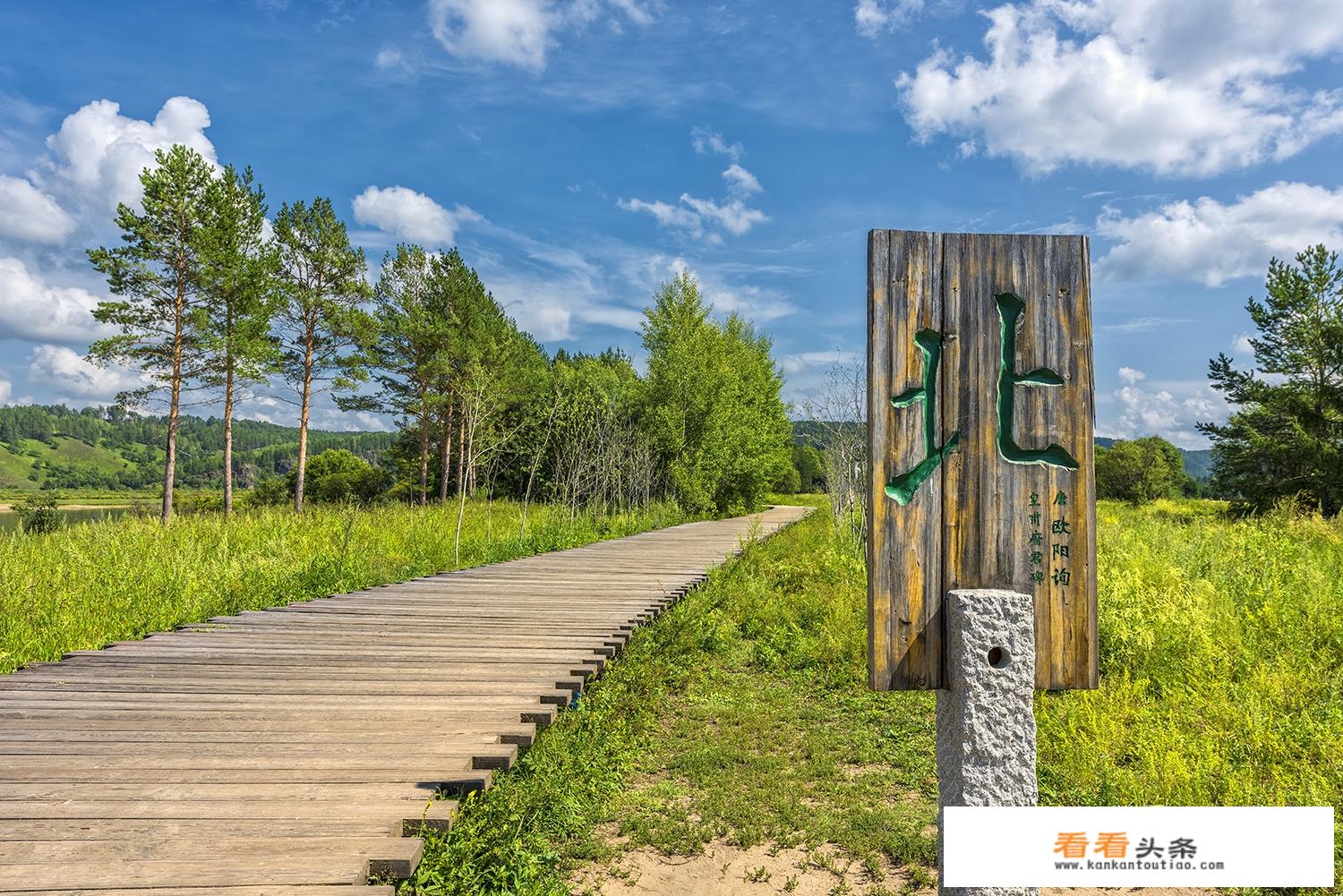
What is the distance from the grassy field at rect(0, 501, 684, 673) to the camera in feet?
20.2

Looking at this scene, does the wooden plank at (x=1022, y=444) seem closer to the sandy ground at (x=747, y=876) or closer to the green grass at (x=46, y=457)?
the sandy ground at (x=747, y=876)

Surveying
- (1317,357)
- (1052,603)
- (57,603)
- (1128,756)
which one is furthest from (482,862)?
(1317,357)

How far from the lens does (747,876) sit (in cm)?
334

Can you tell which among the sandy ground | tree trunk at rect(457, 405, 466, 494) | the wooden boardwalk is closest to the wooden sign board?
the sandy ground

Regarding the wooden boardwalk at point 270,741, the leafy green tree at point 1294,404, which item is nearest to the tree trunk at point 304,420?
the wooden boardwalk at point 270,741

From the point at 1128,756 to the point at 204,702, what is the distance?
5510mm

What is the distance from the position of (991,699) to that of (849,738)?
301 cm

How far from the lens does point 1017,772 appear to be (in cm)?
242

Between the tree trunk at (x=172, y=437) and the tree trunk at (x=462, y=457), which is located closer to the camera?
the tree trunk at (x=462, y=457)

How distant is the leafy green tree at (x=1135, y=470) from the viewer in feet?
167

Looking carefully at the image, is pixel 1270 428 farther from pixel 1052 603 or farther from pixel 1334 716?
pixel 1052 603

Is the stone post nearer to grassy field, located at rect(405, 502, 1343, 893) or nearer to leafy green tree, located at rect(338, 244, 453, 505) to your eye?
grassy field, located at rect(405, 502, 1343, 893)

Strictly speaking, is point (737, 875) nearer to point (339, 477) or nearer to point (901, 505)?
point (901, 505)

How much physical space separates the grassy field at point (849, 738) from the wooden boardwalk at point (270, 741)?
422 millimetres
